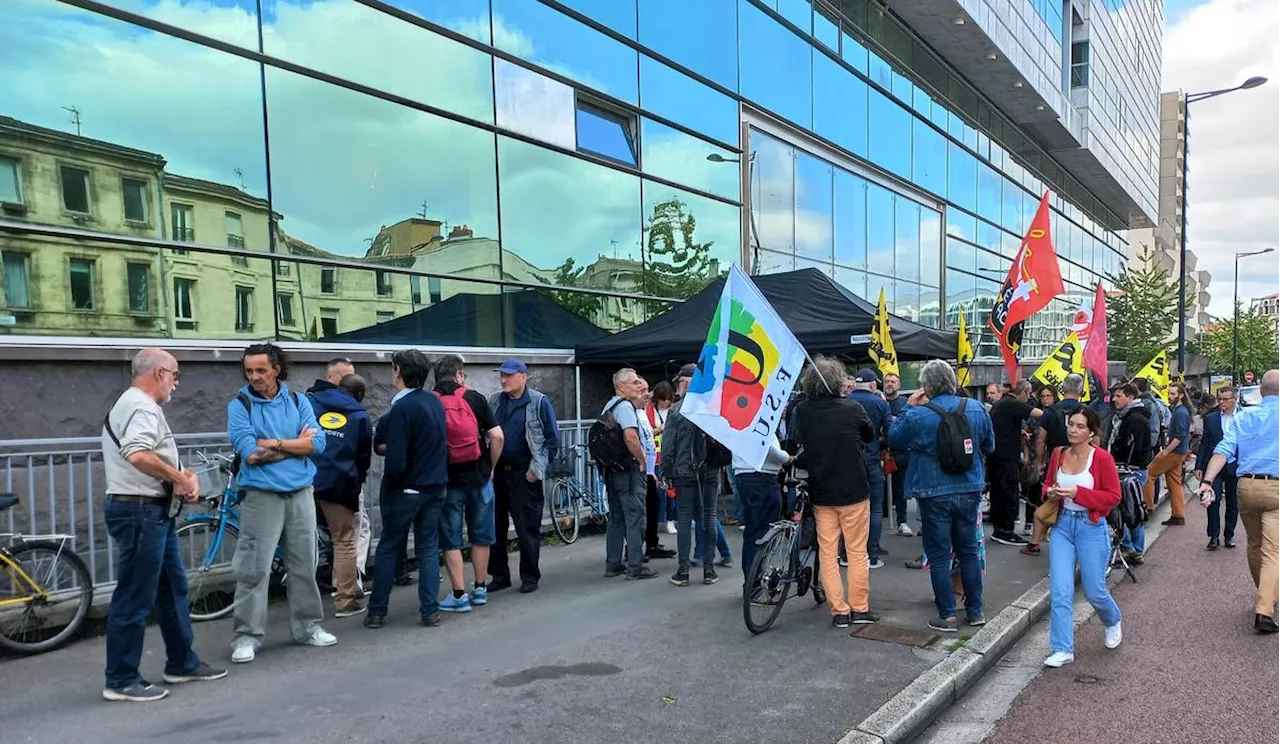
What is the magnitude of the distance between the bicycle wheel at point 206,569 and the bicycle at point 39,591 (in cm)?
66

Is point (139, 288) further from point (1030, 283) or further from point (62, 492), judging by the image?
point (1030, 283)

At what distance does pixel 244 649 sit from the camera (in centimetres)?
477

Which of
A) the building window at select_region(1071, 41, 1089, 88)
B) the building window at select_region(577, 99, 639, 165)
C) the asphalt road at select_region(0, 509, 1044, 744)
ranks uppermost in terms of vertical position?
the building window at select_region(1071, 41, 1089, 88)

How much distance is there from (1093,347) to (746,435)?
8.37 metres

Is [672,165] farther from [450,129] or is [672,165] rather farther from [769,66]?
[450,129]

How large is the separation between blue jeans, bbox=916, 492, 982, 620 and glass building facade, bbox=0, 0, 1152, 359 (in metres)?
5.95

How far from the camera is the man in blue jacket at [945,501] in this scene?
5.39 m

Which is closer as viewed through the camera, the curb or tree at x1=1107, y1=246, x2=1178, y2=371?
the curb

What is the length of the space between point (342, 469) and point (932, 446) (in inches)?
162

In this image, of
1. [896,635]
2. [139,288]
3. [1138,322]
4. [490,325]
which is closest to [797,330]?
[490,325]

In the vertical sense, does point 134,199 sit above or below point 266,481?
above

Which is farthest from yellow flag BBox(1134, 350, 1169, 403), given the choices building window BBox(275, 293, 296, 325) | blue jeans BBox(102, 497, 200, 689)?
blue jeans BBox(102, 497, 200, 689)

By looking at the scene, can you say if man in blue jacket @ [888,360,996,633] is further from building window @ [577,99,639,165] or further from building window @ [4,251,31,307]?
building window @ [577,99,639,165]

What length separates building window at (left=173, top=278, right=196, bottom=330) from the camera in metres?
7.00
